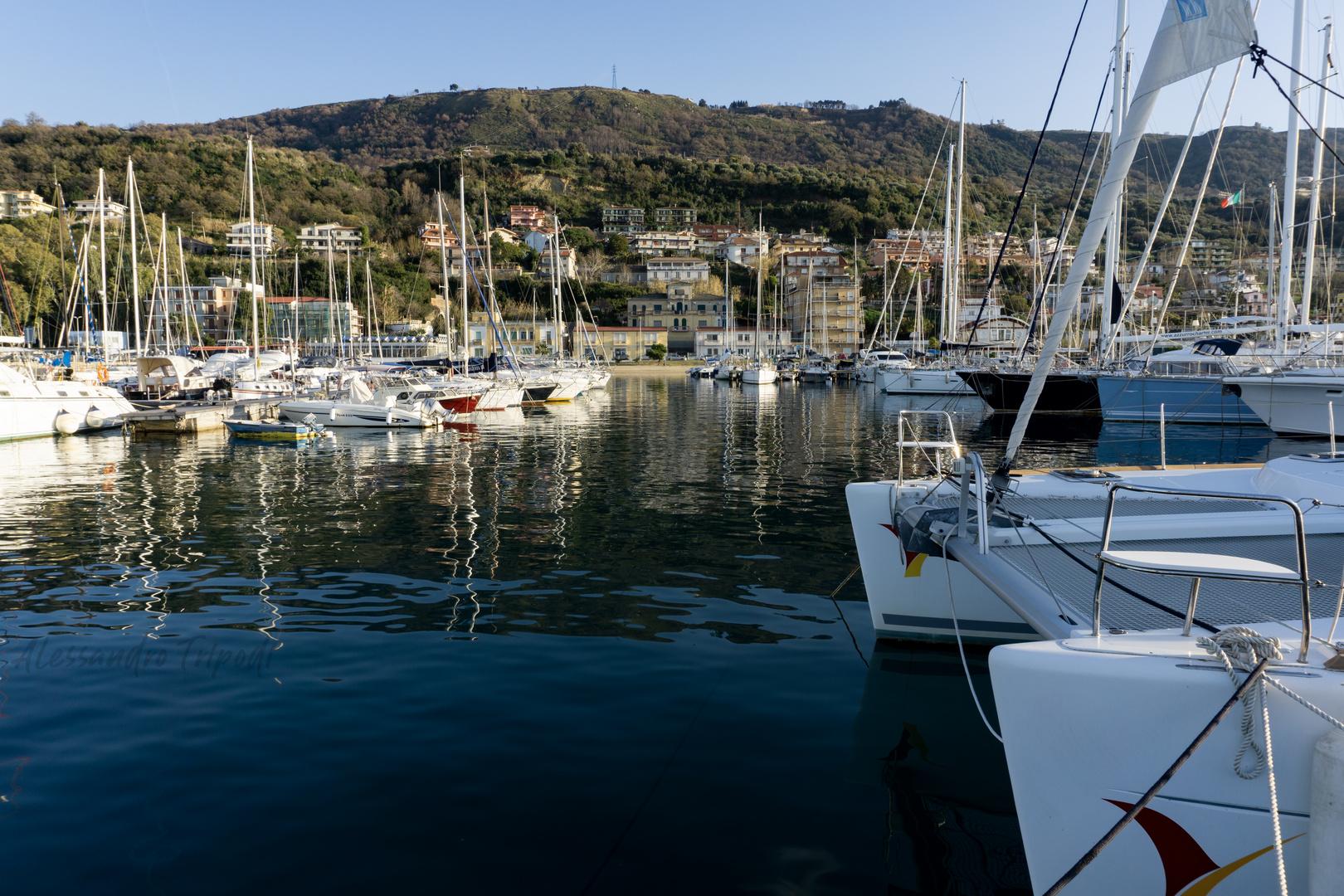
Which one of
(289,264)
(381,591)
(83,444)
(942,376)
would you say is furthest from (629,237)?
(381,591)

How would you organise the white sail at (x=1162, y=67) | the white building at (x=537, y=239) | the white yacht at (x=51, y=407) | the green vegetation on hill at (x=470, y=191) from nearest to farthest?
1. the white sail at (x=1162, y=67)
2. the white yacht at (x=51, y=407)
3. the green vegetation on hill at (x=470, y=191)
4. the white building at (x=537, y=239)

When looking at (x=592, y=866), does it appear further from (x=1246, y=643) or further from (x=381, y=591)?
(x=381, y=591)

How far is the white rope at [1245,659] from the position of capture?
112 inches

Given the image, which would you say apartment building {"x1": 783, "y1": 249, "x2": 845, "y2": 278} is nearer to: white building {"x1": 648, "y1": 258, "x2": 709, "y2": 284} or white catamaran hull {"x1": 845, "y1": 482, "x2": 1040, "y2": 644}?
white building {"x1": 648, "y1": 258, "x2": 709, "y2": 284}

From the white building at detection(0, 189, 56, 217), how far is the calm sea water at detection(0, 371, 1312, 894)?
108553 mm

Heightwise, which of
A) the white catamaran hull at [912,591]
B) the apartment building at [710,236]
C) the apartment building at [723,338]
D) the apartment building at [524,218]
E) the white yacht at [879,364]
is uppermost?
the apartment building at [524,218]

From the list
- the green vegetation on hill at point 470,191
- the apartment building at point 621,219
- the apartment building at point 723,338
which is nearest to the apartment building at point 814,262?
the green vegetation on hill at point 470,191

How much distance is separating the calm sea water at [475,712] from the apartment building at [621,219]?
14713 cm

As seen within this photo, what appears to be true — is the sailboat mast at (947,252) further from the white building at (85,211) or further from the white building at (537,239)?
the white building at (537,239)

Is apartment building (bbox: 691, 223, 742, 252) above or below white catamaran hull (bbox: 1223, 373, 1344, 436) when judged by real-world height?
above

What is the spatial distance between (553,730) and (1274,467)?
6.71 meters

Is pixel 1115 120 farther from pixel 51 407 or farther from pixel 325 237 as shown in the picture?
pixel 325 237

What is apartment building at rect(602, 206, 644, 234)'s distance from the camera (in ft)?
509

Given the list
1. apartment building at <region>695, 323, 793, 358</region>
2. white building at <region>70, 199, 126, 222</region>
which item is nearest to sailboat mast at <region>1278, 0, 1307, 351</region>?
apartment building at <region>695, 323, 793, 358</region>
